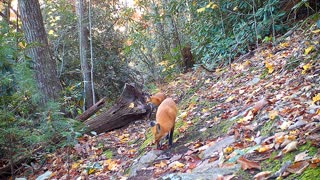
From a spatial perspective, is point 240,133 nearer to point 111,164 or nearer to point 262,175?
point 262,175

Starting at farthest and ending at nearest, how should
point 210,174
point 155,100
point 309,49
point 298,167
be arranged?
point 155,100, point 309,49, point 210,174, point 298,167

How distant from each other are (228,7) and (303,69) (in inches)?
204

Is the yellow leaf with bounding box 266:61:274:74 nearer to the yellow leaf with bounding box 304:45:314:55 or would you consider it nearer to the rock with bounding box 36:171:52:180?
the yellow leaf with bounding box 304:45:314:55

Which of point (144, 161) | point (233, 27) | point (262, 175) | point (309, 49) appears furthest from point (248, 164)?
point (233, 27)

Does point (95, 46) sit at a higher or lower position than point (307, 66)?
higher

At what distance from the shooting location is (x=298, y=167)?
7.87 feet

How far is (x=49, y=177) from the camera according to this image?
5.59m

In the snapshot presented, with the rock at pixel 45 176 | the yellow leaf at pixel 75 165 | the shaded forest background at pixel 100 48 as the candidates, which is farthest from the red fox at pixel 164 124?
the rock at pixel 45 176

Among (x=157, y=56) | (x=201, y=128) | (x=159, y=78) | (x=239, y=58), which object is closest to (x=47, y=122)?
(x=201, y=128)

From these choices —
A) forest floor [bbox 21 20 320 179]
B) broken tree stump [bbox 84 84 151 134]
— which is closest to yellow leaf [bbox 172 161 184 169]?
forest floor [bbox 21 20 320 179]

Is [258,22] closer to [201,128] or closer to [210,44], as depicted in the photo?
[210,44]

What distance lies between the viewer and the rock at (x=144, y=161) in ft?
14.5

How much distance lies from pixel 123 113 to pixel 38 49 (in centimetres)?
255

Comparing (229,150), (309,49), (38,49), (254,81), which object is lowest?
(229,150)
